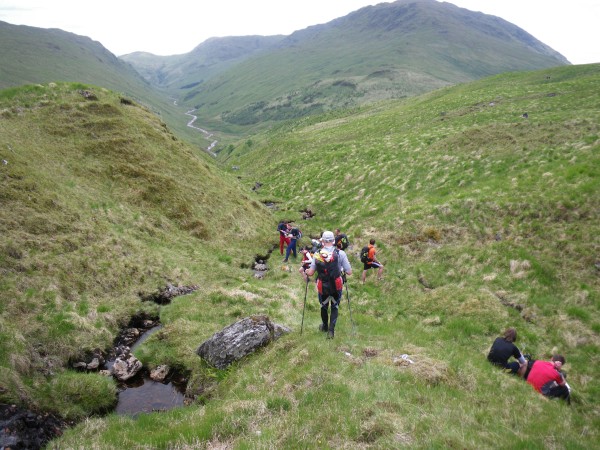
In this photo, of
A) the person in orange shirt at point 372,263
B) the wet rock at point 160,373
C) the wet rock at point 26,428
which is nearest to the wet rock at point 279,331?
the wet rock at point 160,373

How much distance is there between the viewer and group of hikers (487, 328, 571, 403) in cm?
1155

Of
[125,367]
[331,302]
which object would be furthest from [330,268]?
[125,367]

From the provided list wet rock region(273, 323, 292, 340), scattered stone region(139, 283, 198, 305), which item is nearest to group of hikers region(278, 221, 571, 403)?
wet rock region(273, 323, 292, 340)

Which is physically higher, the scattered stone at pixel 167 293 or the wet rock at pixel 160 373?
the scattered stone at pixel 167 293

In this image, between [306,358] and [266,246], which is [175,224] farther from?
[306,358]

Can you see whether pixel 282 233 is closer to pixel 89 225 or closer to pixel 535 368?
pixel 89 225

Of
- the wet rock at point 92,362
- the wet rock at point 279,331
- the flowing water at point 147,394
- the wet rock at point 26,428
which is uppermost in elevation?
the wet rock at point 279,331

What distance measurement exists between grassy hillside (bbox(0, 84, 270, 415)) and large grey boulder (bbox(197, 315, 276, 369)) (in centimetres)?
422

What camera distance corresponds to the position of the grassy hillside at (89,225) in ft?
46.5

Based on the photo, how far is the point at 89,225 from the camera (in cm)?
2184

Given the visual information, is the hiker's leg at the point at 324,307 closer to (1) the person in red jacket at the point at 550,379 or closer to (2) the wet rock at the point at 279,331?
(2) the wet rock at the point at 279,331

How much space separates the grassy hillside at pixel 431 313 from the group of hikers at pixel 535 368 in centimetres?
49

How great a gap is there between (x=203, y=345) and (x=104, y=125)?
28.3 metres

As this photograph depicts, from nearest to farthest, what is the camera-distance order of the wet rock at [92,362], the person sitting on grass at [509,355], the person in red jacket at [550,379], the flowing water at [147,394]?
the person in red jacket at [550,379] < the flowing water at [147,394] < the person sitting on grass at [509,355] < the wet rock at [92,362]
